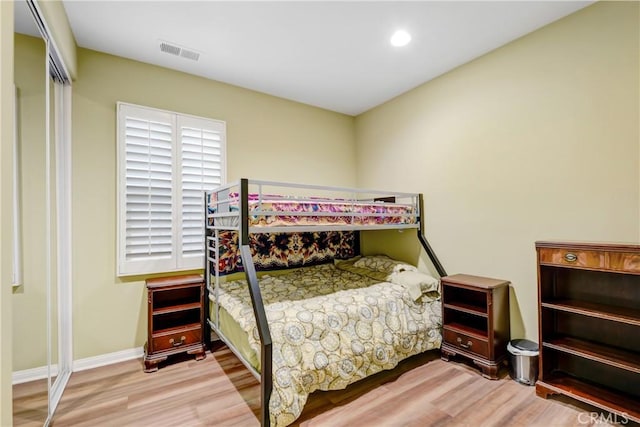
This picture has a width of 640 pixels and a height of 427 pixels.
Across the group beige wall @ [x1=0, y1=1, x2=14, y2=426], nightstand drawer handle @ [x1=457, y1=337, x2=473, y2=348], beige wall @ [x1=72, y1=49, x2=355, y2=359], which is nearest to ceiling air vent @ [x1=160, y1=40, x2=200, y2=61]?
beige wall @ [x1=72, y1=49, x2=355, y2=359]

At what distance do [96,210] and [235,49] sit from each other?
1815 millimetres

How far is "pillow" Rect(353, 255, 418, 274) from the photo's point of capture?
297 centimetres

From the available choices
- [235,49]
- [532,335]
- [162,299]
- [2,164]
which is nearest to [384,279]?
[532,335]

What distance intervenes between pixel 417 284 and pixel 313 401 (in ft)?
4.19

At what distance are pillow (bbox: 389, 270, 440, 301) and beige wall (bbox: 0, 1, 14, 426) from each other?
246 centimetres

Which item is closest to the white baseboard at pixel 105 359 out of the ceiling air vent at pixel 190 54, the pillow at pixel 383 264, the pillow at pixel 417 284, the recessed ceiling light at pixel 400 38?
the pillow at pixel 383 264

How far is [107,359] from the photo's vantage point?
249 cm

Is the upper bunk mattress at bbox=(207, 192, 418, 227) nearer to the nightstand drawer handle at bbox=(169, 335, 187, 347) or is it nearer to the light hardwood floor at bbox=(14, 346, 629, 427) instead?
the nightstand drawer handle at bbox=(169, 335, 187, 347)

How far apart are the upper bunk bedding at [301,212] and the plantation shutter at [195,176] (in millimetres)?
203

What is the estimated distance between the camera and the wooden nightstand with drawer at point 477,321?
224 cm

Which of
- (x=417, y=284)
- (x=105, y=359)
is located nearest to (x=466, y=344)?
(x=417, y=284)

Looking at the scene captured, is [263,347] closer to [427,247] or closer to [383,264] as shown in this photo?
[383,264]

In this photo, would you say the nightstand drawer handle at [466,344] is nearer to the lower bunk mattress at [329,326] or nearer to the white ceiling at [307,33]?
the lower bunk mattress at [329,326]

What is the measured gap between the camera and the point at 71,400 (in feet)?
6.55
